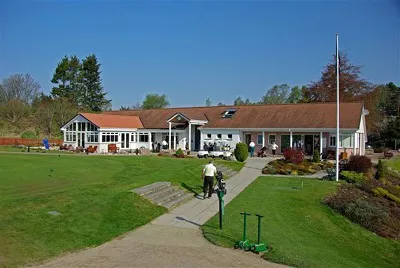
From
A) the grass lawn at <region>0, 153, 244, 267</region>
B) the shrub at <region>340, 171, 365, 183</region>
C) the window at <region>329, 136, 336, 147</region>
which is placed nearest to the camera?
the grass lawn at <region>0, 153, 244, 267</region>

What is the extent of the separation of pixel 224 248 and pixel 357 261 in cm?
420

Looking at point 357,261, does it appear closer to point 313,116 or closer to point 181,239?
point 181,239

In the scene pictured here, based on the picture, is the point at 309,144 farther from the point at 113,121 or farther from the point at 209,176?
the point at 209,176

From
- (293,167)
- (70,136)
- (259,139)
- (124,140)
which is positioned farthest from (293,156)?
(70,136)

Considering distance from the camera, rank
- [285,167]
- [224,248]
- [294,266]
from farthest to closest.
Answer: [285,167]
[224,248]
[294,266]

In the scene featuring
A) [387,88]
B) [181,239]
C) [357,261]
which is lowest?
[357,261]

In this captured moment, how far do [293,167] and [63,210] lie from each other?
19535mm

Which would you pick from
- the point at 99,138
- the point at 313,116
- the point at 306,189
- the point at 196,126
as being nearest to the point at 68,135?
the point at 99,138

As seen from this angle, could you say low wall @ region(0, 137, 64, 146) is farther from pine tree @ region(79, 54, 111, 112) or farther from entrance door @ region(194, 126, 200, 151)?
pine tree @ region(79, 54, 111, 112)

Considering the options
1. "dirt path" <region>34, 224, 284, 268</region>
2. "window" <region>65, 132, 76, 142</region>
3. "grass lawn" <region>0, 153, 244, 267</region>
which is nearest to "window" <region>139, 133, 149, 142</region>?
"window" <region>65, 132, 76, 142</region>

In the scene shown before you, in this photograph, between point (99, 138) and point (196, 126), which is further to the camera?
point (196, 126)

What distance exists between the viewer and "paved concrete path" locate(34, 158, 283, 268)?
8.94 metres

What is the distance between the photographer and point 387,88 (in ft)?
274

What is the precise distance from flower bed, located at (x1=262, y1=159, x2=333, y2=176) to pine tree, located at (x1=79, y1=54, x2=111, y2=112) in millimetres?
55778
